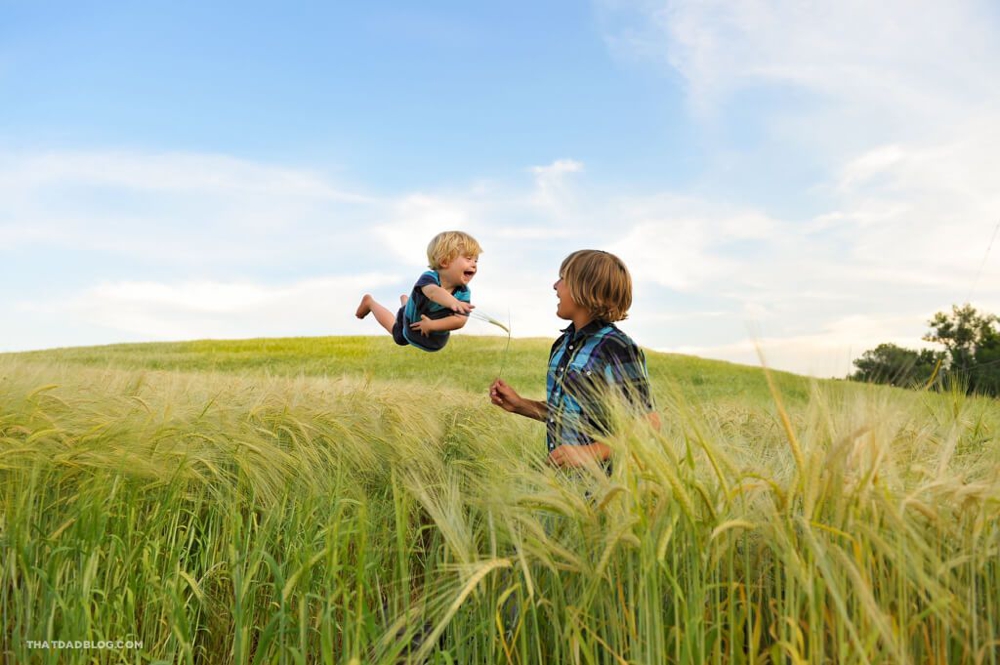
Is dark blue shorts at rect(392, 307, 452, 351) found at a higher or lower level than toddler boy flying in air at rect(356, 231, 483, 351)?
lower

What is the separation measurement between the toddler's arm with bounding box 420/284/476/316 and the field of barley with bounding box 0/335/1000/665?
66cm

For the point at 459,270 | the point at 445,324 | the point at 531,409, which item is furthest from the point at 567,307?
the point at 459,270

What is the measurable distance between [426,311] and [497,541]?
9.32ft

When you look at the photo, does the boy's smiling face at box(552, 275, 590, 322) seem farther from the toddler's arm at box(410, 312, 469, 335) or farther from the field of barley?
the toddler's arm at box(410, 312, 469, 335)

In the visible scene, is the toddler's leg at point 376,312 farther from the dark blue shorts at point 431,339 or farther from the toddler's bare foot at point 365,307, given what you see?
the dark blue shorts at point 431,339

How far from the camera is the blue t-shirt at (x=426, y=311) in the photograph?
458 cm

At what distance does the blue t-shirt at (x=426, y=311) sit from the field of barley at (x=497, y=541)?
822 millimetres

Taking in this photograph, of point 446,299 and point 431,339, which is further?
point 431,339

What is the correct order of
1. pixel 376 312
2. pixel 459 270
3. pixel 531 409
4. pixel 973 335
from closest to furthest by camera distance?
pixel 531 409 → pixel 459 270 → pixel 376 312 → pixel 973 335

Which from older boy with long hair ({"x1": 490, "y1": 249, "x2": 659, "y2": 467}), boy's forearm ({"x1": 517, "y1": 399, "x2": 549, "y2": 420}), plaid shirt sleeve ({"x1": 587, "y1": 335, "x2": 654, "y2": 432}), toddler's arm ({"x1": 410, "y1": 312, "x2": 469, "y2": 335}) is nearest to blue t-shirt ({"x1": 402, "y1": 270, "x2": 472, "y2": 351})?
toddler's arm ({"x1": 410, "y1": 312, "x2": 469, "y2": 335})

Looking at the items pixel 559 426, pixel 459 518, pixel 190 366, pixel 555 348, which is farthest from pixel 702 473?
pixel 190 366

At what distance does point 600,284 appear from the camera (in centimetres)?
276

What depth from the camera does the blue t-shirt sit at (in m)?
4.58

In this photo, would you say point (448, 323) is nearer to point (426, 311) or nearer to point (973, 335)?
point (426, 311)
